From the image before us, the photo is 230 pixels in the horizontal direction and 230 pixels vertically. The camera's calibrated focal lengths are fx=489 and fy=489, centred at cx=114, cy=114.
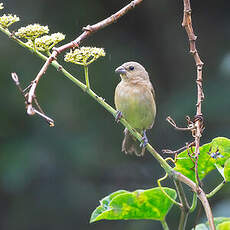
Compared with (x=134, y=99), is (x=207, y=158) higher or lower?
lower

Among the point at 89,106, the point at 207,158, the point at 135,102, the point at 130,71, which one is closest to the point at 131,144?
the point at 135,102

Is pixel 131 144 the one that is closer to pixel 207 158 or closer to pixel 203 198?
pixel 207 158

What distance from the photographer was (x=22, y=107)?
6336 millimetres

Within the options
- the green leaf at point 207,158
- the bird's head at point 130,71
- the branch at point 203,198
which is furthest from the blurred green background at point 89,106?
the branch at point 203,198

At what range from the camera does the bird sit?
4436 millimetres

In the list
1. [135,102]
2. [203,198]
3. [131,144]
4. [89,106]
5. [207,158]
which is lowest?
[203,198]

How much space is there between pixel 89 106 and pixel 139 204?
4.72 meters

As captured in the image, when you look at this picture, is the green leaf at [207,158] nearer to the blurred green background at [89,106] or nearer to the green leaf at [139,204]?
the green leaf at [139,204]

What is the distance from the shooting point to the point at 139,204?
1930 mm

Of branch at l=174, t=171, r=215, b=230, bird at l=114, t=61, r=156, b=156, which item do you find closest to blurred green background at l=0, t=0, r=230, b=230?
bird at l=114, t=61, r=156, b=156

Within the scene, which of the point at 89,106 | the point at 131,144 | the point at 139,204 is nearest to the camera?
the point at 139,204

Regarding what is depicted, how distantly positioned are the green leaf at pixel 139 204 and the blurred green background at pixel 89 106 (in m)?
4.09

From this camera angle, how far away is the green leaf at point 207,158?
1938 millimetres

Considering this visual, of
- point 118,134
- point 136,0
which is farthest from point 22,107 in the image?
point 136,0
